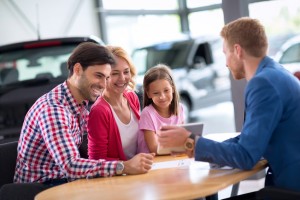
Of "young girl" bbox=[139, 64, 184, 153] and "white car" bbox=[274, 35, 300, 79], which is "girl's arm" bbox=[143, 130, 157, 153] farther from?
"white car" bbox=[274, 35, 300, 79]

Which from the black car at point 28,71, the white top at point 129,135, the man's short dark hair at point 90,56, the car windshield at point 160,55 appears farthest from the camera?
the car windshield at point 160,55

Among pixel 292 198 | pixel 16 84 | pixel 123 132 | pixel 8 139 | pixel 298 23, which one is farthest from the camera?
pixel 298 23

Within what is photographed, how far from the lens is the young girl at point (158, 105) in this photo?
11.2 feet

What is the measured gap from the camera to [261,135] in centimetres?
243

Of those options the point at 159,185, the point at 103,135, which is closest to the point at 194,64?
the point at 103,135

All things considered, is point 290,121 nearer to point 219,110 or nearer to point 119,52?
point 119,52

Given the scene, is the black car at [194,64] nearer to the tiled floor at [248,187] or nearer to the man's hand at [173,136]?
the tiled floor at [248,187]

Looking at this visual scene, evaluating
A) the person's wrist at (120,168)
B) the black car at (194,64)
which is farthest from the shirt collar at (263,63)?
the black car at (194,64)

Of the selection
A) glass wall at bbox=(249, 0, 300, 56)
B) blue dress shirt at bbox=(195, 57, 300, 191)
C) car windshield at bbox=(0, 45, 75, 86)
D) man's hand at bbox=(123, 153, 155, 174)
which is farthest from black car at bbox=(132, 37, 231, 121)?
blue dress shirt at bbox=(195, 57, 300, 191)

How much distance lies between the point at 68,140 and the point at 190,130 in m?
0.60

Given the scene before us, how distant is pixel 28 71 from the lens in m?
5.29

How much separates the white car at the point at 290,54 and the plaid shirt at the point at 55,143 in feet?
9.81

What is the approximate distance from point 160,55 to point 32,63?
5053 millimetres

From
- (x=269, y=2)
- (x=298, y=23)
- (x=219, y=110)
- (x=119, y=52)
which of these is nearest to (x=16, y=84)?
(x=119, y=52)
